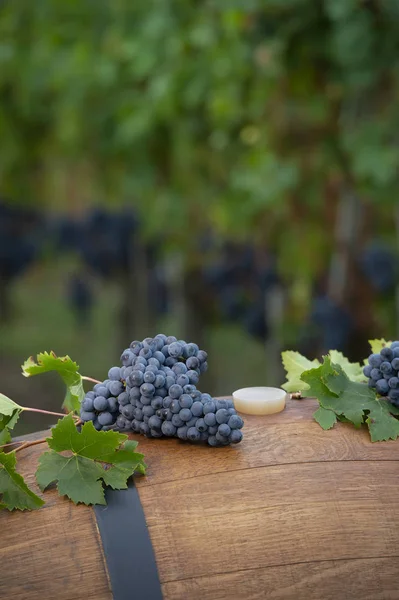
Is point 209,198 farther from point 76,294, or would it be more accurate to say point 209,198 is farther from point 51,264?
point 51,264

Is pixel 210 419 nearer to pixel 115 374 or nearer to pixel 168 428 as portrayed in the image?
pixel 168 428

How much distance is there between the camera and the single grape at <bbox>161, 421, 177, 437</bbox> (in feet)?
4.81

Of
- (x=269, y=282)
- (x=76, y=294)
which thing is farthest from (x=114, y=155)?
(x=269, y=282)

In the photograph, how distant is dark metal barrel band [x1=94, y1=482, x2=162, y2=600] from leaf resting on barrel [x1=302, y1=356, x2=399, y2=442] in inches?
16.2

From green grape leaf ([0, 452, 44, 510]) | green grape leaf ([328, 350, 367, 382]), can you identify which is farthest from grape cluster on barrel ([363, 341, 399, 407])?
green grape leaf ([0, 452, 44, 510])

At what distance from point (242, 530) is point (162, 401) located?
0.84 feet

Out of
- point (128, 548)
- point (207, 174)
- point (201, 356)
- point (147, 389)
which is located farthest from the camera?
point (207, 174)

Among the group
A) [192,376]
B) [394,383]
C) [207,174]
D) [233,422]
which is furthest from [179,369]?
[207,174]

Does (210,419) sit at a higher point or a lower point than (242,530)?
higher

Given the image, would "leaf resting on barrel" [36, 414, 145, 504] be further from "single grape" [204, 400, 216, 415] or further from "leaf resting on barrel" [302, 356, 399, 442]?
"leaf resting on barrel" [302, 356, 399, 442]

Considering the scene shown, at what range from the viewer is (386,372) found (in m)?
1.57

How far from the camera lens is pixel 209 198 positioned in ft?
21.7

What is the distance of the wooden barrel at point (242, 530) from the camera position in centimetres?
129

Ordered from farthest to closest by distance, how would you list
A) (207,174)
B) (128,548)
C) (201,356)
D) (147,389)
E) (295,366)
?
(207,174), (295,366), (201,356), (147,389), (128,548)
